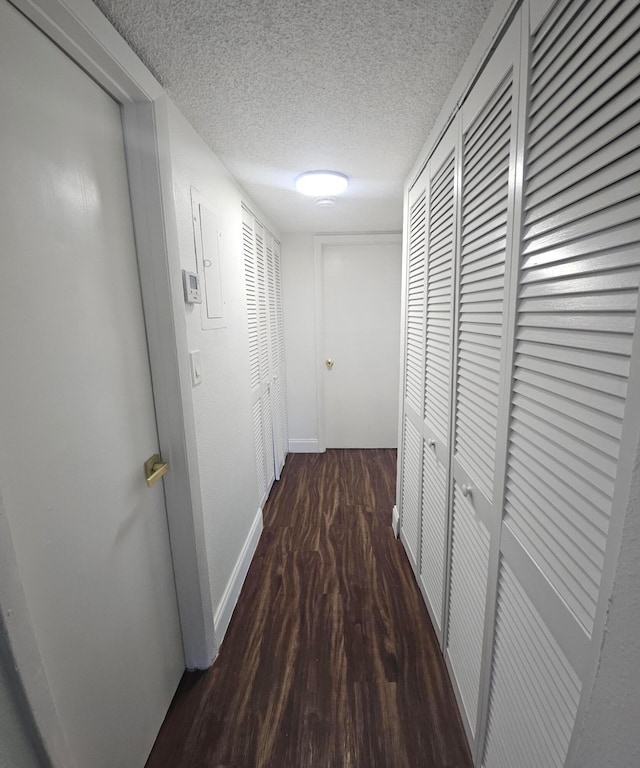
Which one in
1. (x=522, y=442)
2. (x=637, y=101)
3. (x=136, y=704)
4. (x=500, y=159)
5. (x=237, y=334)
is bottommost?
(x=136, y=704)

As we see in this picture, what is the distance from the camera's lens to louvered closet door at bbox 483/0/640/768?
1.54 feet

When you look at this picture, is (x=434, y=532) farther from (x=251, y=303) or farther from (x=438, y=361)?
(x=251, y=303)

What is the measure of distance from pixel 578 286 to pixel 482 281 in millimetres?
392

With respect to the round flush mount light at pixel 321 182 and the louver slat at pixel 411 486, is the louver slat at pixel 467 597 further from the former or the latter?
the round flush mount light at pixel 321 182

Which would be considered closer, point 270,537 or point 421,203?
point 421,203

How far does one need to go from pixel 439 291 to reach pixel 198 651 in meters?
1.74

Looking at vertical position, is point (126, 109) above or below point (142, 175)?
above

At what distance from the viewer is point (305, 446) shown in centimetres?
331

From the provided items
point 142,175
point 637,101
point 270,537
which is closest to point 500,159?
point 637,101

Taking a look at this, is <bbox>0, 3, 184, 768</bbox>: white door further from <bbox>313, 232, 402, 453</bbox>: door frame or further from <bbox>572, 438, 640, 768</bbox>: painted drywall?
<bbox>313, 232, 402, 453</bbox>: door frame

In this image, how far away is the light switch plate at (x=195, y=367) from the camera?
1188 mm

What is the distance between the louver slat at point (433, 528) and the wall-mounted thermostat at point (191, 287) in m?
1.15

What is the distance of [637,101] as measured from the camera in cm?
43

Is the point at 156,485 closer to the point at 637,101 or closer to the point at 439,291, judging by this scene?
the point at 439,291
